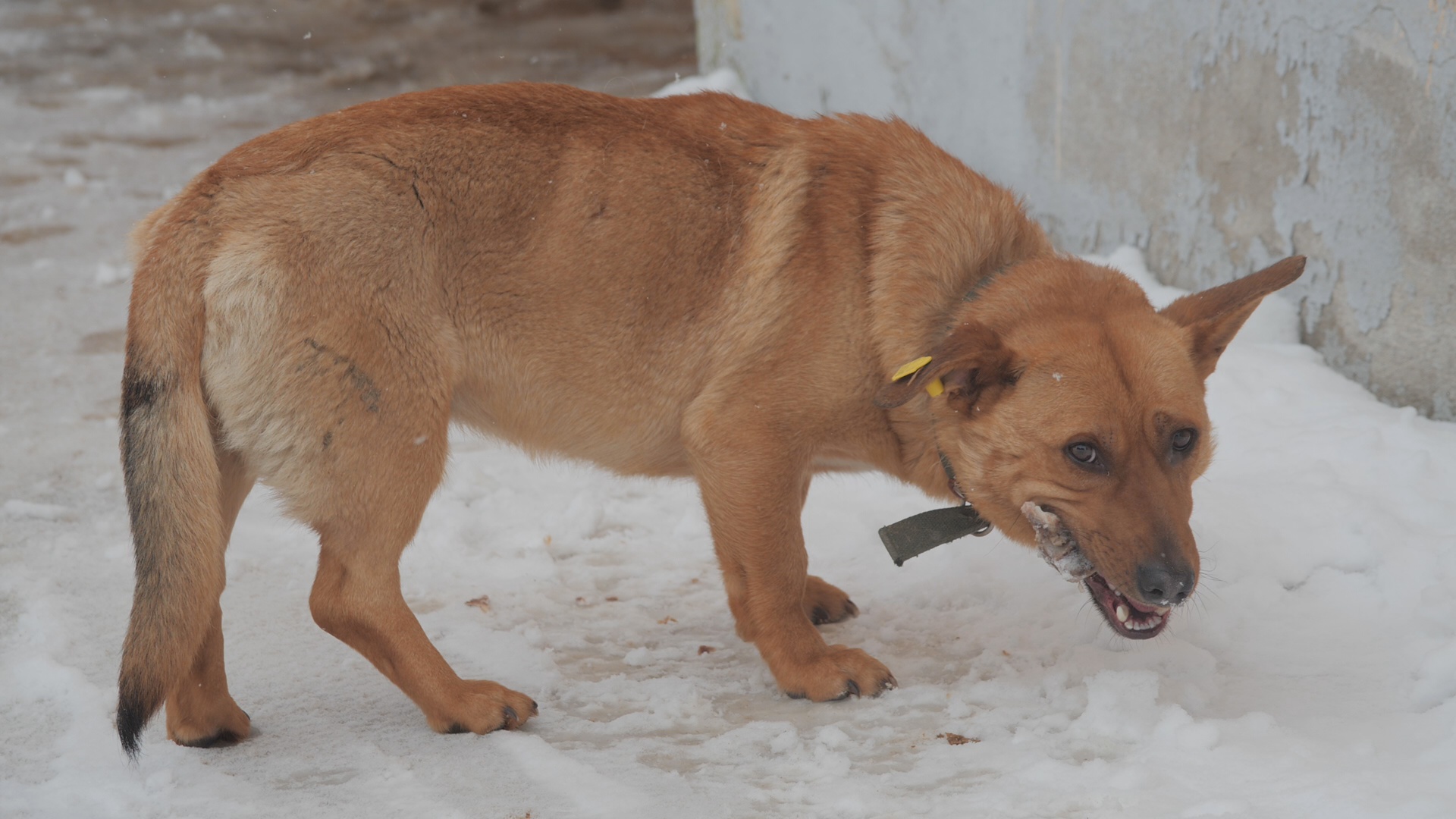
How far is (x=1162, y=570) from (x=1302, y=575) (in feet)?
4.03

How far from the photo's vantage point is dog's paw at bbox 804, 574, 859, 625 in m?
4.32

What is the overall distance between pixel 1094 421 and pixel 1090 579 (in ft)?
1.51

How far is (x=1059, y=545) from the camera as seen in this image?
340 centimetres

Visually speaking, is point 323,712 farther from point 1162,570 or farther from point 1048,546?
point 1162,570

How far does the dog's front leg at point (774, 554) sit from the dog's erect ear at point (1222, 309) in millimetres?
1148

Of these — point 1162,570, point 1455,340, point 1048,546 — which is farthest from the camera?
point 1455,340

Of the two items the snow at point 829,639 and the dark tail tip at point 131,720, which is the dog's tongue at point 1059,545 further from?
the dark tail tip at point 131,720

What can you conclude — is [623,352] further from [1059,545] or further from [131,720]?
[131,720]

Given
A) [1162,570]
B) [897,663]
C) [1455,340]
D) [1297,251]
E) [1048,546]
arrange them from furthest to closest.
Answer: [1297,251], [1455,340], [897,663], [1048,546], [1162,570]

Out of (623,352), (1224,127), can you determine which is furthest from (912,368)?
(1224,127)

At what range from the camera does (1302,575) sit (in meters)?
4.07

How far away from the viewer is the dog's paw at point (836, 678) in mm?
3711

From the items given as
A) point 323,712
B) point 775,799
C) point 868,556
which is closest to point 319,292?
point 323,712

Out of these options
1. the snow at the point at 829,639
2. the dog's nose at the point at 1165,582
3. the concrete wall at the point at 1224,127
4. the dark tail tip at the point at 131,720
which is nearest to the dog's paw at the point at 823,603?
the snow at the point at 829,639
